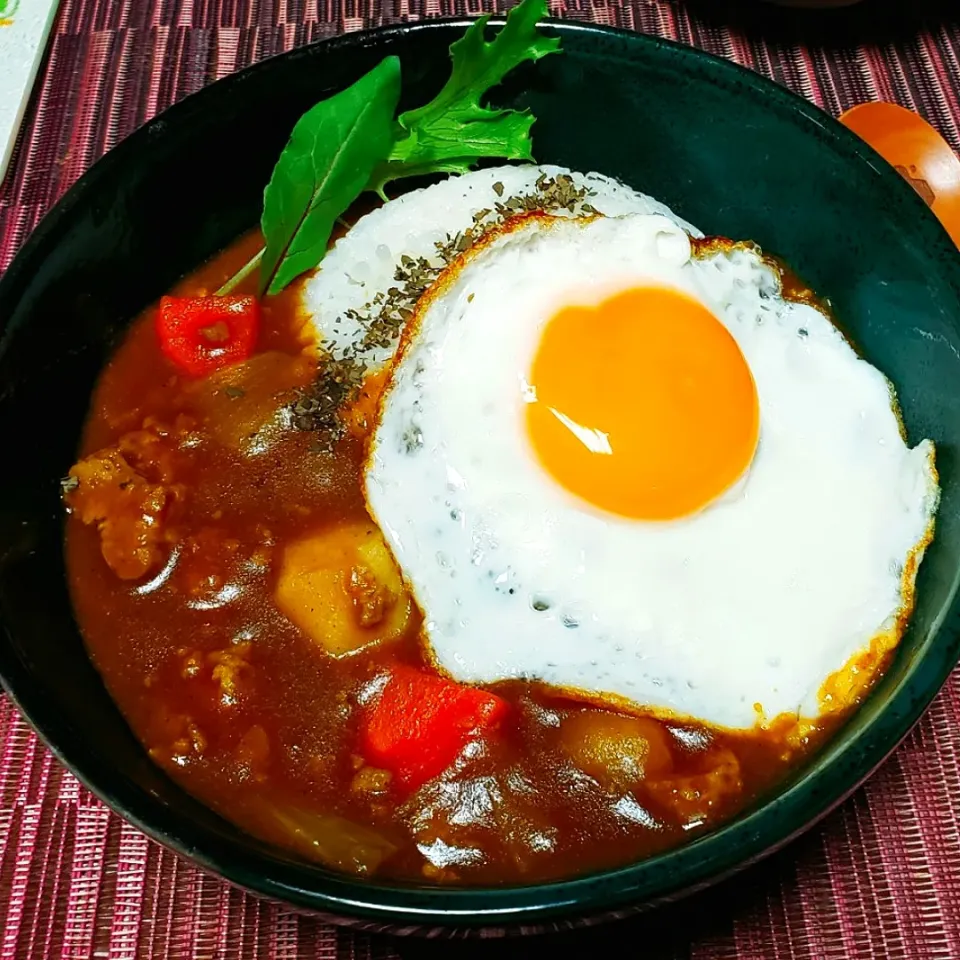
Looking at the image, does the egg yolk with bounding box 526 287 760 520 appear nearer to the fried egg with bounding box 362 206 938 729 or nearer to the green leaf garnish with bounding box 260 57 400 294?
the fried egg with bounding box 362 206 938 729

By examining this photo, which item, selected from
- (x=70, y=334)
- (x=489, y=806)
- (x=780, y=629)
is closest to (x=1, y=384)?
(x=70, y=334)

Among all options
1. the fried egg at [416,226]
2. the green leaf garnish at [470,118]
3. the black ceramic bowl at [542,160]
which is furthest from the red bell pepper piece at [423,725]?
the green leaf garnish at [470,118]

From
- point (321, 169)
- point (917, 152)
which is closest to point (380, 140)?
point (321, 169)

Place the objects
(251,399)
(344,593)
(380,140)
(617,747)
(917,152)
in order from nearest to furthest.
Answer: (617,747) → (344,593) → (251,399) → (380,140) → (917,152)

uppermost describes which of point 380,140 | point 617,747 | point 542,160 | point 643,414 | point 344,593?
point 380,140

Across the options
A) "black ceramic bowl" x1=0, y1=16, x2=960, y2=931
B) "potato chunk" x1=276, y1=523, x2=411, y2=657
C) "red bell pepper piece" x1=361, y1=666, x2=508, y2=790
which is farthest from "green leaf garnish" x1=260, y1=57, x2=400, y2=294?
"red bell pepper piece" x1=361, y1=666, x2=508, y2=790

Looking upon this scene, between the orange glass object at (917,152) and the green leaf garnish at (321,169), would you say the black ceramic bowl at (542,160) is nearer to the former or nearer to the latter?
the green leaf garnish at (321,169)

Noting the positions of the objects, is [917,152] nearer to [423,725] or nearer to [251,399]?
[251,399]
